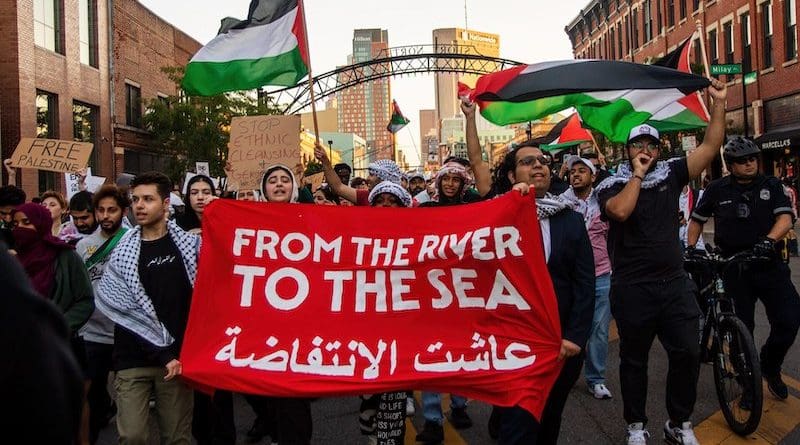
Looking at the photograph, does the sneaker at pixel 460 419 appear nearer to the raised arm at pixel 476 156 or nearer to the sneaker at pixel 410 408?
the sneaker at pixel 410 408

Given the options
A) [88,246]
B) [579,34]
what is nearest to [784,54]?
[579,34]

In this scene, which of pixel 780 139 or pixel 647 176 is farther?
pixel 780 139

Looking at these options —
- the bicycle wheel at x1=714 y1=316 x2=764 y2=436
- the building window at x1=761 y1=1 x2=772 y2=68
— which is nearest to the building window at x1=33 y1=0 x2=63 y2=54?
the bicycle wheel at x1=714 y1=316 x2=764 y2=436

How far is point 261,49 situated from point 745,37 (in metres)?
30.3

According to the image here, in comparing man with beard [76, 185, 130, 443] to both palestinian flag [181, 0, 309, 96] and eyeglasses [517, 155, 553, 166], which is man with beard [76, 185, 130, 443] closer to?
palestinian flag [181, 0, 309, 96]

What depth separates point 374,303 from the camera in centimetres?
394

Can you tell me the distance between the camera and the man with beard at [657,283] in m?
4.37

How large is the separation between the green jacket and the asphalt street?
5.26 ft

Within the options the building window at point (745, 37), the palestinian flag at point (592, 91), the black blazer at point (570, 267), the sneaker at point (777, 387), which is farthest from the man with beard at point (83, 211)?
the building window at point (745, 37)

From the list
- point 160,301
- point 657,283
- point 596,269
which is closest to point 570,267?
point 657,283

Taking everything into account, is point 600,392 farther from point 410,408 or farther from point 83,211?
point 83,211

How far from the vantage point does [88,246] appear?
501cm

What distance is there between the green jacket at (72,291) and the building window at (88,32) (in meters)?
24.4

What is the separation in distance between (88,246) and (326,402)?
7.65 ft
